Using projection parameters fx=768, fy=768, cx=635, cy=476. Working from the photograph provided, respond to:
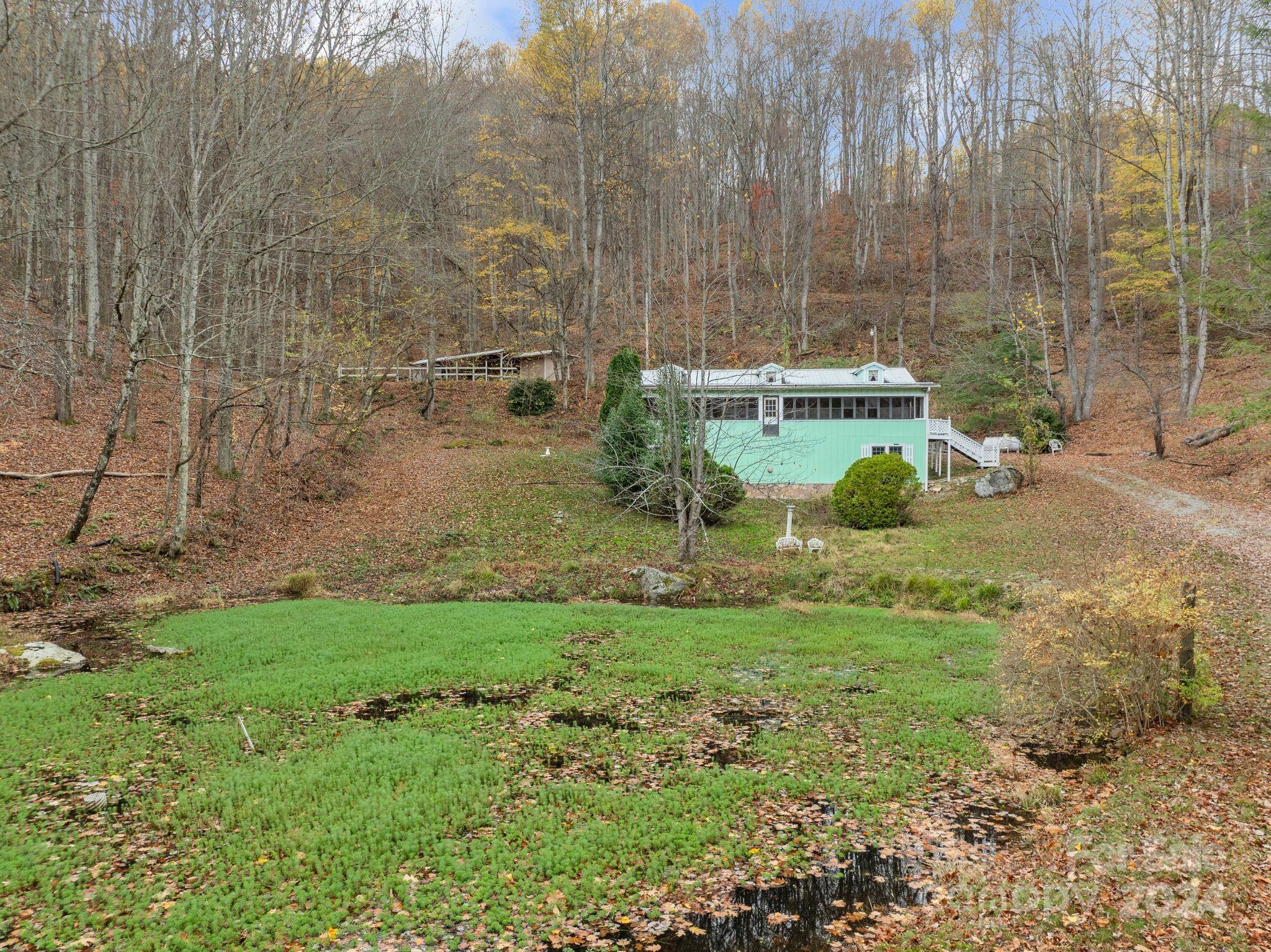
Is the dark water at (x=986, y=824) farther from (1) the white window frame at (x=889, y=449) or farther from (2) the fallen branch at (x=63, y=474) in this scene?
(1) the white window frame at (x=889, y=449)

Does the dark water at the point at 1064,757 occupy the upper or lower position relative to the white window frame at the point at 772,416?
lower

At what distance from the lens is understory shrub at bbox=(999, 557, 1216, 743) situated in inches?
294

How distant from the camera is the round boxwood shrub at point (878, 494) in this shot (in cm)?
2145

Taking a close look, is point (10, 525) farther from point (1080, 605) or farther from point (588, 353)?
point (588, 353)

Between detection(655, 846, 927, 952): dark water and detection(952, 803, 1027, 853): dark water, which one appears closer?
detection(655, 846, 927, 952): dark water

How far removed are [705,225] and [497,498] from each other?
29080 mm

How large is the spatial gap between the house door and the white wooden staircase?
17.3 ft

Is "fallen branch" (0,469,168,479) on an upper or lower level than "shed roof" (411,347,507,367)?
lower

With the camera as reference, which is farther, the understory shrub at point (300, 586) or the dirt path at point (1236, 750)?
the understory shrub at point (300, 586)

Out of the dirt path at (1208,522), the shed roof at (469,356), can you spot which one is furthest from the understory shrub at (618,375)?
the dirt path at (1208,522)

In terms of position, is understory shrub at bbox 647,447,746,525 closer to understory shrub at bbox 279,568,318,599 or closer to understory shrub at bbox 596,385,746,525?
understory shrub at bbox 596,385,746,525

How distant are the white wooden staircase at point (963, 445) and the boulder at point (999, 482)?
11.3 feet

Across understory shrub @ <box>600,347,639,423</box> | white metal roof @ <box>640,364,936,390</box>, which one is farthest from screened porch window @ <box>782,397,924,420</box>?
understory shrub @ <box>600,347,639,423</box>

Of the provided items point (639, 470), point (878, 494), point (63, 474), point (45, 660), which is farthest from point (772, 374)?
point (45, 660)
